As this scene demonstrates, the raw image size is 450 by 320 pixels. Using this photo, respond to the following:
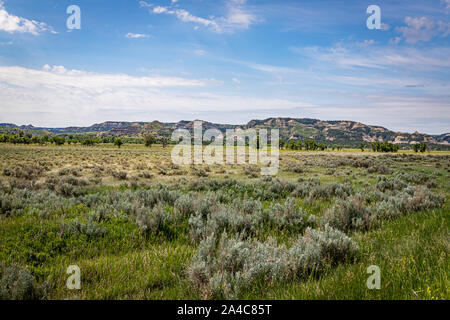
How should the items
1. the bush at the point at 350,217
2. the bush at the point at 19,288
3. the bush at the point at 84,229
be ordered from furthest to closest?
the bush at the point at 350,217 → the bush at the point at 84,229 → the bush at the point at 19,288

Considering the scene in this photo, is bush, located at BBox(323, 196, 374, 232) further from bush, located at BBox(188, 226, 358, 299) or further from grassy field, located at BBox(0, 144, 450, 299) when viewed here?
bush, located at BBox(188, 226, 358, 299)

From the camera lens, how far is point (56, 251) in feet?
16.3

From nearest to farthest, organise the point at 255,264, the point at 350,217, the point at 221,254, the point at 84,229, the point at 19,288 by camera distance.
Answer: the point at 19,288
the point at 255,264
the point at 221,254
the point at 84,229
the point at 350,217

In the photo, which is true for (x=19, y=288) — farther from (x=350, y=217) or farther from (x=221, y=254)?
(x=350, y=217)

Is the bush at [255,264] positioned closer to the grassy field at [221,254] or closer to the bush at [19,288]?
the grassy field at [221,254]

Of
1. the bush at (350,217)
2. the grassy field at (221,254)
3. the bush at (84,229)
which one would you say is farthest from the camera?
the bush at (350,217)

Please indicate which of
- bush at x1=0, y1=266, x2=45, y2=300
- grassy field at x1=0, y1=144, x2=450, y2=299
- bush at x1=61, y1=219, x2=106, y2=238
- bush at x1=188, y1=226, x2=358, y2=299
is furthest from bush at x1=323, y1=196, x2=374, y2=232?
bush at x1=0, y1=266, x2=45, y2=300

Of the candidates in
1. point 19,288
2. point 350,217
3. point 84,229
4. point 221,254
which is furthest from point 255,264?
point 350,217

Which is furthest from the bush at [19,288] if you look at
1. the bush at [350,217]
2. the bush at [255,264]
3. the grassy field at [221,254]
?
the bush at [350,217]

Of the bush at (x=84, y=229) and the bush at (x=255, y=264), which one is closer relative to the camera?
the bush at (x=255, y=264)
